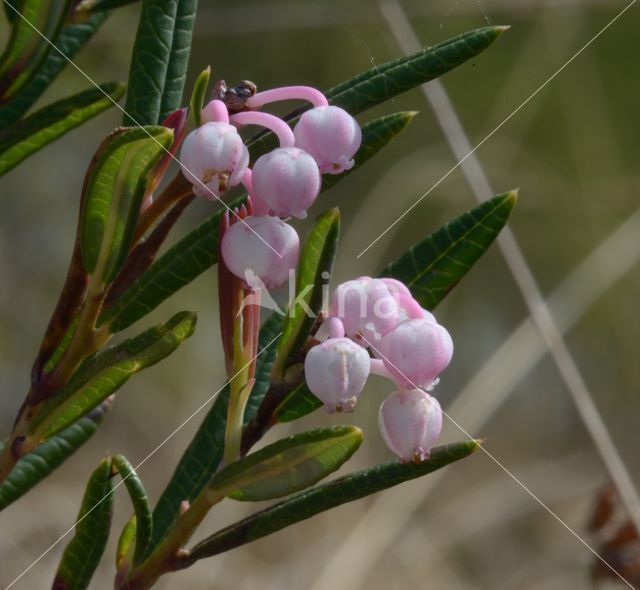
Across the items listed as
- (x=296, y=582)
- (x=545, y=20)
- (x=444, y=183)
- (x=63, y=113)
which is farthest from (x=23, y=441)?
(x=545, y=20)

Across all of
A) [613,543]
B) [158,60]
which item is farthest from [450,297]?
[158,60]

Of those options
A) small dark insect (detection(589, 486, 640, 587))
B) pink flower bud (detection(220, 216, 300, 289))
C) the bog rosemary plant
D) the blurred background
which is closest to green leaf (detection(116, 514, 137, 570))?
the bog rosemary plant

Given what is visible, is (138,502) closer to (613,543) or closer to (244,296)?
(244,296)

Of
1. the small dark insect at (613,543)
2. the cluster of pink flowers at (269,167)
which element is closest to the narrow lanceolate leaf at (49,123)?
the cluster of pink flowers at (269,167)

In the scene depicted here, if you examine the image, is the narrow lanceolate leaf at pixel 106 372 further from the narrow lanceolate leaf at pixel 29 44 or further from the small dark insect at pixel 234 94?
the narrow lanceolate leaf at pixel 29 44

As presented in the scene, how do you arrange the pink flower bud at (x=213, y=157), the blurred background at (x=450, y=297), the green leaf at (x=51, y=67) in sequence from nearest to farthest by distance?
the pink flower bud at (x=213, y=157) < the green leaf at (x=51, y=67) < the blurred background at (x=450, y=297)

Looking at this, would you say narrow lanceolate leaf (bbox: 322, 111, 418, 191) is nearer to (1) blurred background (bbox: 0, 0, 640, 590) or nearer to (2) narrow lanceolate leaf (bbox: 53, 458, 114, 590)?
(2) narrow lanceolate leaf (bbox: 53, 458, 114, 590)

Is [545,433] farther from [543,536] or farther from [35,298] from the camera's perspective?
[35,298]
